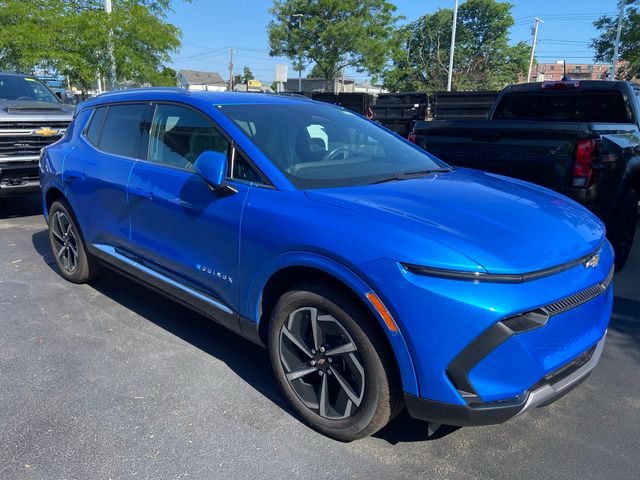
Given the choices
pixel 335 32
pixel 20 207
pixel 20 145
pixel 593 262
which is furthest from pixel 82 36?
pixel 335 32

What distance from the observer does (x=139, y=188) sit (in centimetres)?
357

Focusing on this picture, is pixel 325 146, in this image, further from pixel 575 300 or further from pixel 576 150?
pixel 576 150

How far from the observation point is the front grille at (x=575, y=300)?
85.3 inches

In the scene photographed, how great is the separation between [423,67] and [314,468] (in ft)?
198

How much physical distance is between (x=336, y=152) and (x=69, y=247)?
2.95 m

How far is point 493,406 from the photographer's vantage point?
2.12m

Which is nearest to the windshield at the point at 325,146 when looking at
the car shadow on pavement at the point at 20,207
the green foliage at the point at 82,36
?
the car shadow on pavement at the point at 20,207

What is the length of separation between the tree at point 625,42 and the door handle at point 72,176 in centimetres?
2245

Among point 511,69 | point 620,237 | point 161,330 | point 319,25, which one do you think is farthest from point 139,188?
point 511,69

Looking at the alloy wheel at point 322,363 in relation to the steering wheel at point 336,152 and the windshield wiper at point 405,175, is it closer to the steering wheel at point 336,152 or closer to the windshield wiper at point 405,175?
the windshield wiper at point 405,175

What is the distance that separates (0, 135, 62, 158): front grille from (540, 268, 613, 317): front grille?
7.52m

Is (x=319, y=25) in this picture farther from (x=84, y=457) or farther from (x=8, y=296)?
(x=84, y=457)

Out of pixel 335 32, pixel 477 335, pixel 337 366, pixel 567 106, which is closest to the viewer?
pixel 477 335

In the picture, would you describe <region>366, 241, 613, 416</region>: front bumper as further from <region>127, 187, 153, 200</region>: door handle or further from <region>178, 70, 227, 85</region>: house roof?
<region>178, 70, 227, 85</region>: house roof
